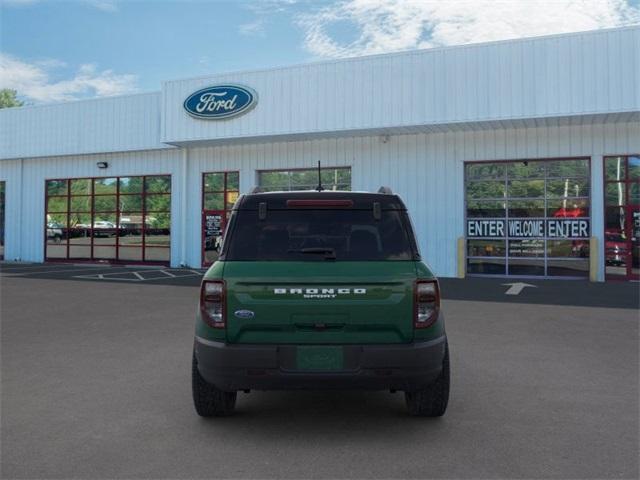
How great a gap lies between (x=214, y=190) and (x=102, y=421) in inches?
682

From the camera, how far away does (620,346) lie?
7.47 metres

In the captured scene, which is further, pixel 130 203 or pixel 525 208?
pixel 130 203

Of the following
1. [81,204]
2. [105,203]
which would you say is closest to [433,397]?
[105,203]

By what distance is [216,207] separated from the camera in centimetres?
2131

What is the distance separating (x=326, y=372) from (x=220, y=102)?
16876 mm

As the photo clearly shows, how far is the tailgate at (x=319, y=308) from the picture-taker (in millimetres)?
3906

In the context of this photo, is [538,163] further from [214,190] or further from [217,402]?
[217,402]

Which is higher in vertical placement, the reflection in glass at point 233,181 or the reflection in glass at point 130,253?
the reflection in glass at point 233,181

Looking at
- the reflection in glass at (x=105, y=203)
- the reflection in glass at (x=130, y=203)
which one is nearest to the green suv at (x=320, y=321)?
the reflection in glass at (x=130, y=203)

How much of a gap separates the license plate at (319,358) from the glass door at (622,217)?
15.1 metres

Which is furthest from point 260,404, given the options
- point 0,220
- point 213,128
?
point 0,220

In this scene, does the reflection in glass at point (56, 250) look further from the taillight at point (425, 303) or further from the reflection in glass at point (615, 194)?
the taillight at point (425, 303)

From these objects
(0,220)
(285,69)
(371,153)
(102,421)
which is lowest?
(102,421)

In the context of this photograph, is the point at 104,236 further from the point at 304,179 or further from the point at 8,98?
the point at 8,98
